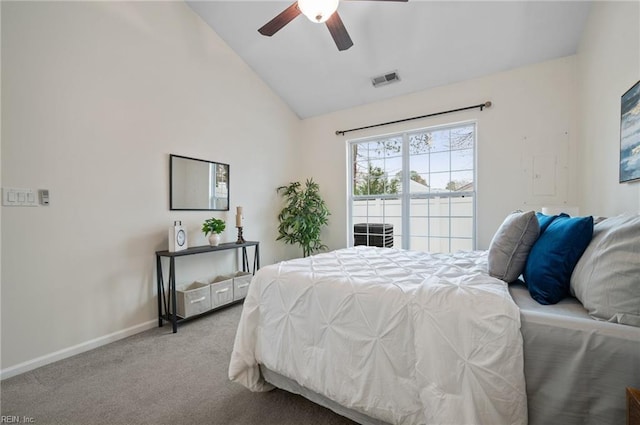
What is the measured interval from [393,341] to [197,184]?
2.69m

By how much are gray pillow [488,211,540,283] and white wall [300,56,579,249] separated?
208 centimetres

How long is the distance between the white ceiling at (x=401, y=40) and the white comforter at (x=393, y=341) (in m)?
2.56

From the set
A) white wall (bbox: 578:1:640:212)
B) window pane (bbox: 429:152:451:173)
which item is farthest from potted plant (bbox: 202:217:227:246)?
white wall (bbox: 578:1:640:212)

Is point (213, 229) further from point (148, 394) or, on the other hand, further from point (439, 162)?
point (439, 162)

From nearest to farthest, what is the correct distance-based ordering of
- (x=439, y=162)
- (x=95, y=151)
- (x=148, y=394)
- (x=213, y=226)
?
(x=148, y=394), (x=95, y=151), (x=213, y=226), (x=439, y=162)

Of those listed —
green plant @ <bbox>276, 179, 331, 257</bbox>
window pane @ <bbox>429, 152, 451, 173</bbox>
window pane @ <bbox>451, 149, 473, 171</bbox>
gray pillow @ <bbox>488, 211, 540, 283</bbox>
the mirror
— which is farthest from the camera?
green plant @ <bbox>276, 179, 331, 257</bbox>

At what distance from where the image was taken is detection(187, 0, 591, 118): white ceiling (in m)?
2.66

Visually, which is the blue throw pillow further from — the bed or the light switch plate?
the light switch plate

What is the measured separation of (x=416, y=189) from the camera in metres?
3.85

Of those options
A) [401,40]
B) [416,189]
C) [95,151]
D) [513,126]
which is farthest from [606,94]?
[95,151]

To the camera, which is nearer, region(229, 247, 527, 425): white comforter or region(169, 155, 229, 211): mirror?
region(229, 247, 527, 425): white comforter

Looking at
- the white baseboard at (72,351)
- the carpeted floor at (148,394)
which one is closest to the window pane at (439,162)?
the carpeted floor at (148,394)

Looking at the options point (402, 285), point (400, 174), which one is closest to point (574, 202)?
point (400, 174)

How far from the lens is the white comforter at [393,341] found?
1003mm
